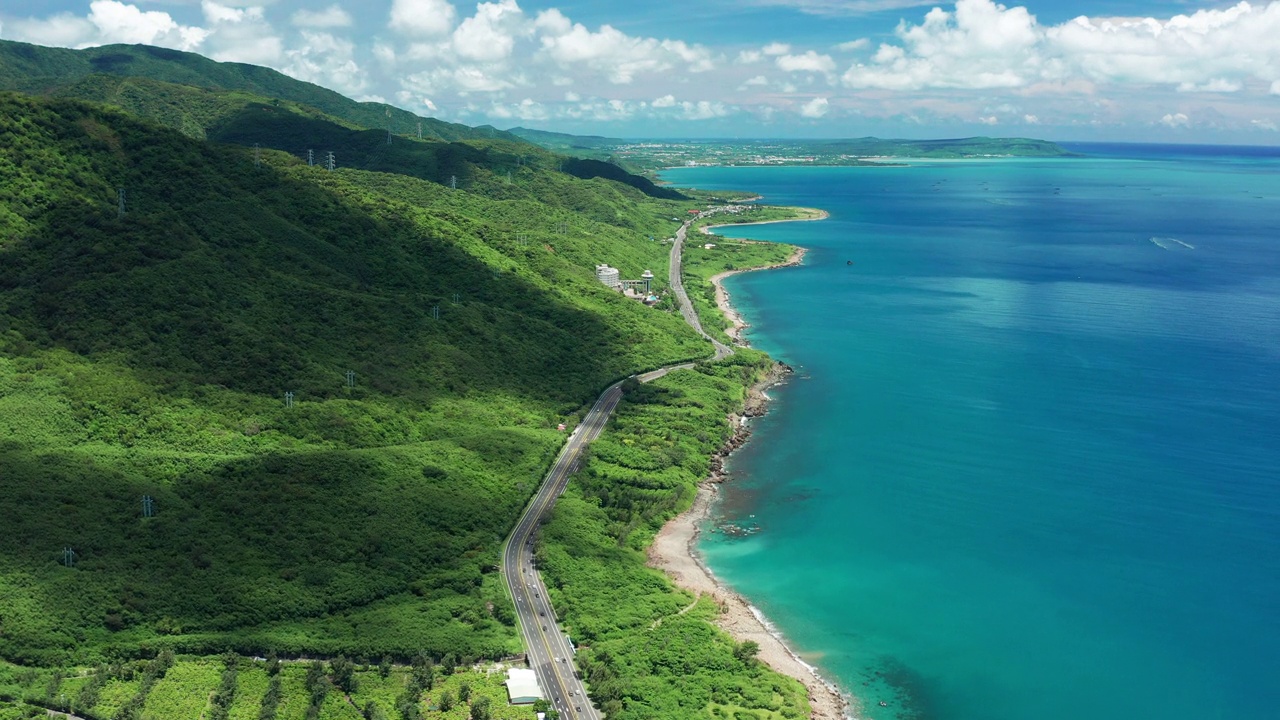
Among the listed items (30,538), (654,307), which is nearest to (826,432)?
(654,307)

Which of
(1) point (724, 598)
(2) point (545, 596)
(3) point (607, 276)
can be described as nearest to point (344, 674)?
(2) point (545, 596)

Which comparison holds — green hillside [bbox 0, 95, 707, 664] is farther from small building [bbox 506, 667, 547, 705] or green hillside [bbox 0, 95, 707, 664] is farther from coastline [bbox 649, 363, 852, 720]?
coastline [bbox 649, 363, 852, 720]

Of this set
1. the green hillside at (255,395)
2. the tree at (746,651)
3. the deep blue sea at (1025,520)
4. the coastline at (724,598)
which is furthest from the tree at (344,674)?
the deep blue sea at (1025,520)

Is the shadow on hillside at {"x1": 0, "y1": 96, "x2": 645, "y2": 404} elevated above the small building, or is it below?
above

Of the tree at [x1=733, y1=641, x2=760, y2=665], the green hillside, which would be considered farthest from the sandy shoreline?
the green hillside

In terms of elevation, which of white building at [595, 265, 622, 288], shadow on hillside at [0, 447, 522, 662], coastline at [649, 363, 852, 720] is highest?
white building at [595, 265, 622, 288]

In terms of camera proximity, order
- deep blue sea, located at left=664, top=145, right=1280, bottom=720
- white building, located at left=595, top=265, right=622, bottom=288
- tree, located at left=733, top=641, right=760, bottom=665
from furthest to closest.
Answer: white building, located at left=595, top=265, right=622, bottom=288 → deep blue sea, located at left=664, top=145, right=1280, bottom=720 → tree, located at left=733, top=641, right=760, bottom=665

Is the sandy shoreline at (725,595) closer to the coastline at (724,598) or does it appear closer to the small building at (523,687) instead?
the coastline at (724,598)
